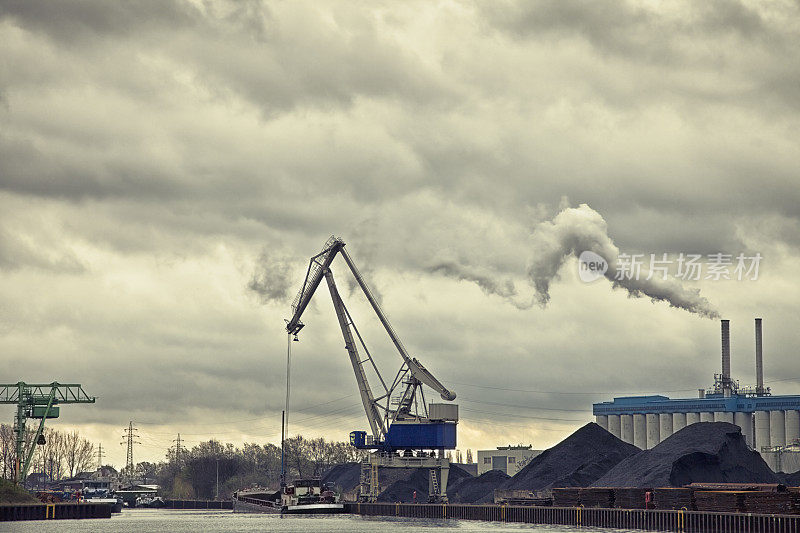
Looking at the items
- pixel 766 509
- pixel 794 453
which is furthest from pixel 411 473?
pixel 766 509

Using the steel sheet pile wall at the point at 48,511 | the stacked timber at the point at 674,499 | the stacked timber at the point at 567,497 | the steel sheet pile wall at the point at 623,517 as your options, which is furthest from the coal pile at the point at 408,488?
the stacked timber at the point at 674,499

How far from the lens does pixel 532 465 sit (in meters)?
158

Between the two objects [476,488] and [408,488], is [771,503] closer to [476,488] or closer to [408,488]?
[476,488]

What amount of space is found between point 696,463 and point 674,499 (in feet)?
106

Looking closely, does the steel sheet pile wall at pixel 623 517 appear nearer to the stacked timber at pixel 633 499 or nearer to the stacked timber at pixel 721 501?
the stacked timber at pixel 721 501

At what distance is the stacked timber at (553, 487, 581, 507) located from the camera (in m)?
107

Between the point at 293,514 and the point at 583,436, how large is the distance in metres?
43.5

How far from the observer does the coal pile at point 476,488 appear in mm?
166625

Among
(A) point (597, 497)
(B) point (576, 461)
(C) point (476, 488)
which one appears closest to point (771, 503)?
(A) point (597, 497)

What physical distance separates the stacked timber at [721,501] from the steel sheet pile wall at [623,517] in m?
1.16

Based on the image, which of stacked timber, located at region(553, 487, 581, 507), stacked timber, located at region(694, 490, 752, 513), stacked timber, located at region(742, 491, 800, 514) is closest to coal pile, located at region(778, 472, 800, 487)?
stacked timber, located at region(553, 487, 581, 507)

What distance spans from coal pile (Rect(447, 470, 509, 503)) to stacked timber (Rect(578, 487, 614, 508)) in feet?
195

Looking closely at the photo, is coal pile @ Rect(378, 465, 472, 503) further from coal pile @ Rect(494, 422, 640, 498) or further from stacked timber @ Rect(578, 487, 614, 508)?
stacked timber @ Rect(578, 487, 614, 508)

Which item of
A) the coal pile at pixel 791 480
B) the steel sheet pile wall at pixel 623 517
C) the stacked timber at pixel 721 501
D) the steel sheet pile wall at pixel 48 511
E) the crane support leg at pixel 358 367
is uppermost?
the crane support leg at pixel 358 367
